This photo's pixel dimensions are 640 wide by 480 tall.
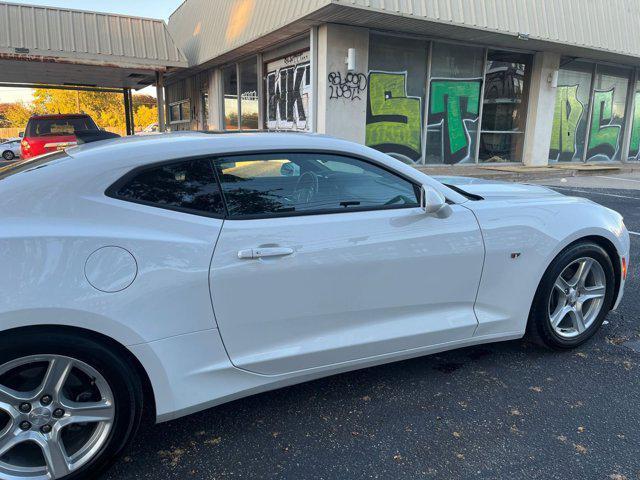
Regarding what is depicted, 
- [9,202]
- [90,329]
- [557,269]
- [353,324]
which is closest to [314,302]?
[353,324]

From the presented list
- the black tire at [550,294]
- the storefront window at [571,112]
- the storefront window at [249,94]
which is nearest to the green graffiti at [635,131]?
the storefront window at [571,112]

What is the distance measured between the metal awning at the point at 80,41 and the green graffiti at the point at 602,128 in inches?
529

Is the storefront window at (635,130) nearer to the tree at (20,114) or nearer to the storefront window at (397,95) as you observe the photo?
the storefront window at (397,95)

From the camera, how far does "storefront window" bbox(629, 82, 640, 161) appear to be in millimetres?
17203

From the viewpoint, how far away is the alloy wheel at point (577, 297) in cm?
322

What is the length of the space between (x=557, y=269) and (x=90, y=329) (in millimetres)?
2681

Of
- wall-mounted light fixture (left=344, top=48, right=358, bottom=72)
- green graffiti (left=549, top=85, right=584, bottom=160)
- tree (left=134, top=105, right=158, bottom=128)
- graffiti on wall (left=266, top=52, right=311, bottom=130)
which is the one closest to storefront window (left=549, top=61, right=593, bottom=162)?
green graffiti (left=549, top=85, right=584, bottom=160)

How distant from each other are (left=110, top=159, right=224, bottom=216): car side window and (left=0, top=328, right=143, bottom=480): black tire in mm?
634

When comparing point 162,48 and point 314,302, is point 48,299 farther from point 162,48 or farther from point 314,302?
point 162,48

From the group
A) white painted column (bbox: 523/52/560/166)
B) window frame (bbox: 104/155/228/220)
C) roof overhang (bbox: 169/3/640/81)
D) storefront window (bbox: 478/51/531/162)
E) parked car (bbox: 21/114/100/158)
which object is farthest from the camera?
white painted column (bbox: 523/52/560/166)

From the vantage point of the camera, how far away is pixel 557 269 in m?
3.08

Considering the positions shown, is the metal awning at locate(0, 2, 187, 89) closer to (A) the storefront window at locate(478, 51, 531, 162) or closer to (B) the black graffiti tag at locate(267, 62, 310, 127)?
(B) the black graffiti tag at locate(267, 62, 310, 127)

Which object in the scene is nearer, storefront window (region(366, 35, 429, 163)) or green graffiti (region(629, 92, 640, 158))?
storefront window (region(366, 35, 429, 163))

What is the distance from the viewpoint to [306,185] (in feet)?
8.28
